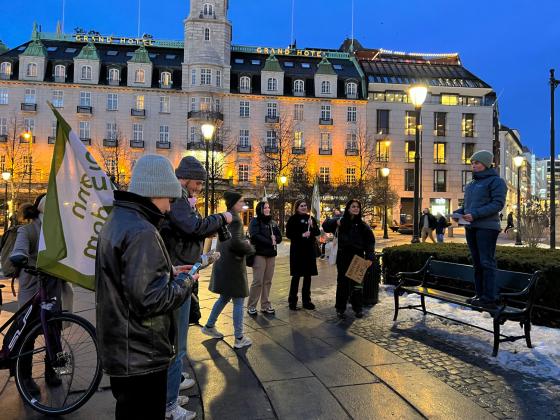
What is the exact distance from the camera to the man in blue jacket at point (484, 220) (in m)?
6.05

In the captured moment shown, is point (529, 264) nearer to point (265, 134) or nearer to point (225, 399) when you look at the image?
point (225, 399)

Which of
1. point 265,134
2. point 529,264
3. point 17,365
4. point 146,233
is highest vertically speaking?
point 265,134

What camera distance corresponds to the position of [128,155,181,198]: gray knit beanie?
267cm

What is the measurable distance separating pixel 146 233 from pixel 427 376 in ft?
11.4

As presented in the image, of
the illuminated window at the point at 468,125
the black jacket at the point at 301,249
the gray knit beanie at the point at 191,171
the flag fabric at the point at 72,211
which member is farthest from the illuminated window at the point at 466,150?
the flag fabric at the point at 72,211

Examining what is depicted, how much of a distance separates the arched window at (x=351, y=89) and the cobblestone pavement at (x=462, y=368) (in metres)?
53.8

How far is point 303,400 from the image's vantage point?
4.19 metres

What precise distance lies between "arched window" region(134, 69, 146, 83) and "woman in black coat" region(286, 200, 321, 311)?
51.6 metres

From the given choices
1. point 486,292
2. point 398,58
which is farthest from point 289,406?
point 398,58

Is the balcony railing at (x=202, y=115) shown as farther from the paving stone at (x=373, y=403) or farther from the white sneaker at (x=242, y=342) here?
the paving stone at (x=373, y=403)

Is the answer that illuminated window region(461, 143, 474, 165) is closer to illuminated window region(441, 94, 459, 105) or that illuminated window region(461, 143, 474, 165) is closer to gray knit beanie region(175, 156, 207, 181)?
illuminated window region(441, 94, 459, 105)

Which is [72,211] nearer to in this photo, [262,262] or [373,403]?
[373,403]

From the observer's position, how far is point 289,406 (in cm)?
407

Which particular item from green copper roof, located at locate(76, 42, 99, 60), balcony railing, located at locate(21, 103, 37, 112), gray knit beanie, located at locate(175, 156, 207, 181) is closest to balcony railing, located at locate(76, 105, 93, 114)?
balcony railing, located at locate(21, 103, 37, 112)
